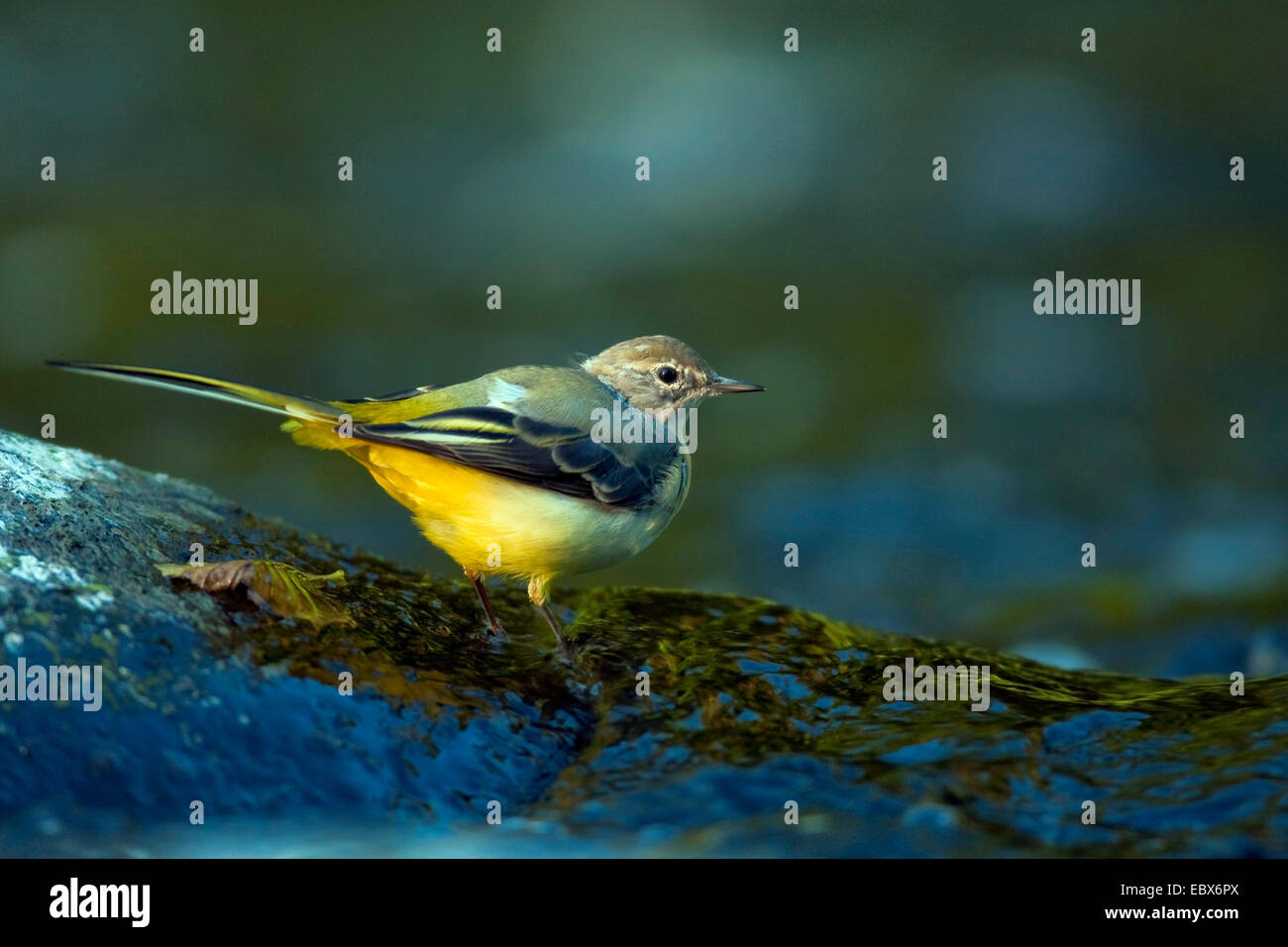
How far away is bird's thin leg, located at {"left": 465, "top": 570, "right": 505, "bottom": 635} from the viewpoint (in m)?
5.86

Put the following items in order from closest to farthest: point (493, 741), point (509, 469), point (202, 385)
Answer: point (493, 741), point (202, 385), point (509, 469)

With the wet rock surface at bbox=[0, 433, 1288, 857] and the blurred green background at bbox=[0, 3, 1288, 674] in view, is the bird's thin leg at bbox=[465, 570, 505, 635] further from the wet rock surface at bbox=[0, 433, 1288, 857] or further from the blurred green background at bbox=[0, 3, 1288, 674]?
the blurred green background at bbox=[0, 3, 1288, 674]

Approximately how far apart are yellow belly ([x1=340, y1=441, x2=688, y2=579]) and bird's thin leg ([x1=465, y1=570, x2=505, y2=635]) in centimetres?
6

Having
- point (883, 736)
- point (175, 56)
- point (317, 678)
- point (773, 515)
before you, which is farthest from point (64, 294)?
point (883, 736)

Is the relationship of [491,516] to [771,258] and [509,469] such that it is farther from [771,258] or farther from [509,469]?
[771,258]

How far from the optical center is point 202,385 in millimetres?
5016

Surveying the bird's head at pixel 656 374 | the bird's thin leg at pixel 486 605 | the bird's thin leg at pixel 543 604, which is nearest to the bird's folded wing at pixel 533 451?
the bird's thin leg at pixel 543 604

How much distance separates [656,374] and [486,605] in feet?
7.05

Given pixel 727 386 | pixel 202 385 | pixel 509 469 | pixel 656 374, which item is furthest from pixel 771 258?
pixel 202 385

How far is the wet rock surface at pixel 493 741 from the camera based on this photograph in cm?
397
